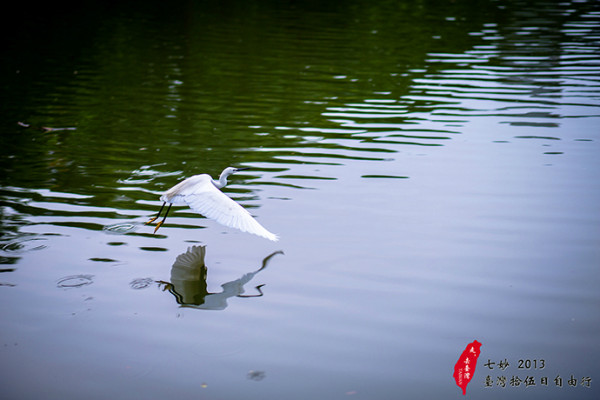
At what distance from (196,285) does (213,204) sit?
2.16ft

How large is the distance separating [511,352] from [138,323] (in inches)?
98.1

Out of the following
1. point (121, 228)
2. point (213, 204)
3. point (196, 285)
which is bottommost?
point (196, 285)

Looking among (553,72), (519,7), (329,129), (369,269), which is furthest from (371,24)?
(369,269)

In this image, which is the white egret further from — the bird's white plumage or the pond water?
the pond water

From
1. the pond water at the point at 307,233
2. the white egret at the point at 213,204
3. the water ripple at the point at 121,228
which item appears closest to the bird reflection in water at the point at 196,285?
the pond water at the point at 307,233

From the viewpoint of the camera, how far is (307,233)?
5668 mm

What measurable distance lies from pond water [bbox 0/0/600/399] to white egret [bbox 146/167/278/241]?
16.8 inches

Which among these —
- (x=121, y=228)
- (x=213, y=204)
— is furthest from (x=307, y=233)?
(x=121, y=228)

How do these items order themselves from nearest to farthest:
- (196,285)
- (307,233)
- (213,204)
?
(196,285)
(213,204)
(307,233)

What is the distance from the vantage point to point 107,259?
518cm

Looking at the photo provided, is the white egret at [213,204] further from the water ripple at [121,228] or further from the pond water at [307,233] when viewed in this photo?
the water ripple at [121,228]

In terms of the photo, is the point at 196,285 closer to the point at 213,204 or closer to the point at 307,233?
A: the point at 213,204

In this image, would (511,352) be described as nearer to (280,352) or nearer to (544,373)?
(544,373)

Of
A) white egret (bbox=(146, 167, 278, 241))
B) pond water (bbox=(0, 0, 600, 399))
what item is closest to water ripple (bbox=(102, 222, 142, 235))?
pond water (bbox=(0, 0, 600, 399))
